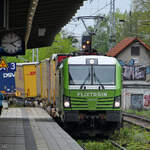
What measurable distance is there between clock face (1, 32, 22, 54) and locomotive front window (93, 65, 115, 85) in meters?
4.29

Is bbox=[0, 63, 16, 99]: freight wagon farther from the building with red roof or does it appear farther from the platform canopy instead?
the platform canopy

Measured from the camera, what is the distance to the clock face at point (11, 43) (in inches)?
565

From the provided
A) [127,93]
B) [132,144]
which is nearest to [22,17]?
[132,144]

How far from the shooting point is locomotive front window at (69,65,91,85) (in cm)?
1794

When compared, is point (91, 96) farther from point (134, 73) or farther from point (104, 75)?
point (134, 73)

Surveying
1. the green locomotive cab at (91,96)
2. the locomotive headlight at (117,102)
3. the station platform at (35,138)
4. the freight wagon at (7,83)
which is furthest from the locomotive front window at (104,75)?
the freight wagon at (7,83)

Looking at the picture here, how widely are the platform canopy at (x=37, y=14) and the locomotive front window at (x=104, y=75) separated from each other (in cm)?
193

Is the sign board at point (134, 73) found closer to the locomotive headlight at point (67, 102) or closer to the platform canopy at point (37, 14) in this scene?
the platform canopy at point (37, 14)

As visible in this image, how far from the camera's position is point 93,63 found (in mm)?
18438

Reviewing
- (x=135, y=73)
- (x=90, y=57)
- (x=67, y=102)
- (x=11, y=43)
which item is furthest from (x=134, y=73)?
(x=11, y=43)

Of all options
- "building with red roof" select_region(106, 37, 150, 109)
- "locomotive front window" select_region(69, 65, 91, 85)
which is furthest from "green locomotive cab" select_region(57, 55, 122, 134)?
"building with red roof" select_region(106, 37, 150, 109)

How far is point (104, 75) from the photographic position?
18.2 m

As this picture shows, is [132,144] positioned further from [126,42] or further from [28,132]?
[126,42]

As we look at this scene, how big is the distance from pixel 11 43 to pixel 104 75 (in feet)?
15.5
